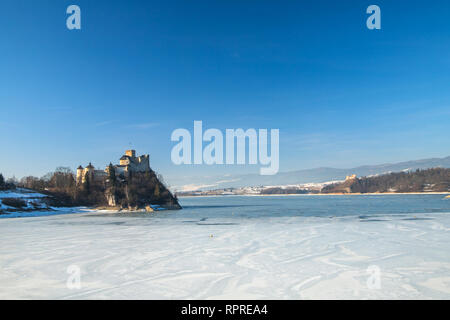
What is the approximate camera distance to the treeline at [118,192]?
227 ft

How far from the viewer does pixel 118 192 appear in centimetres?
7075

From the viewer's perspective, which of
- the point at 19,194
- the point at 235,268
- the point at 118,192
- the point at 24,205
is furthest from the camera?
the point at 118,192

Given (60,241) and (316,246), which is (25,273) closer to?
(60,241)

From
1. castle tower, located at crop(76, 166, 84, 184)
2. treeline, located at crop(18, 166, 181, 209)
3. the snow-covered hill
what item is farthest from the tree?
castle tower, located at crop(76, 166, 84, 184)

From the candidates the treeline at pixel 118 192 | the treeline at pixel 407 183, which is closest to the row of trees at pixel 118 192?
the treeline at pixel 118 192

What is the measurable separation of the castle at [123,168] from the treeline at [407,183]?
423 ft

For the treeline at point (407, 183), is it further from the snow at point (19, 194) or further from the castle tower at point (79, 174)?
the snow at point (19, 194)

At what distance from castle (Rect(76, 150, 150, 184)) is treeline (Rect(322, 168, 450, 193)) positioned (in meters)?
129

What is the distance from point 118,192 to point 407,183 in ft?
508

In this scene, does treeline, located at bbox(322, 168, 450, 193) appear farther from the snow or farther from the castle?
the snow

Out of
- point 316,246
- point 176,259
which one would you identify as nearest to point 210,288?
point 176,259

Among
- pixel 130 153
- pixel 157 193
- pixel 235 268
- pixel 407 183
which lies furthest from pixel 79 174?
pixel 407 183

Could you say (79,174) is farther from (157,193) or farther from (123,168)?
(157,193)
